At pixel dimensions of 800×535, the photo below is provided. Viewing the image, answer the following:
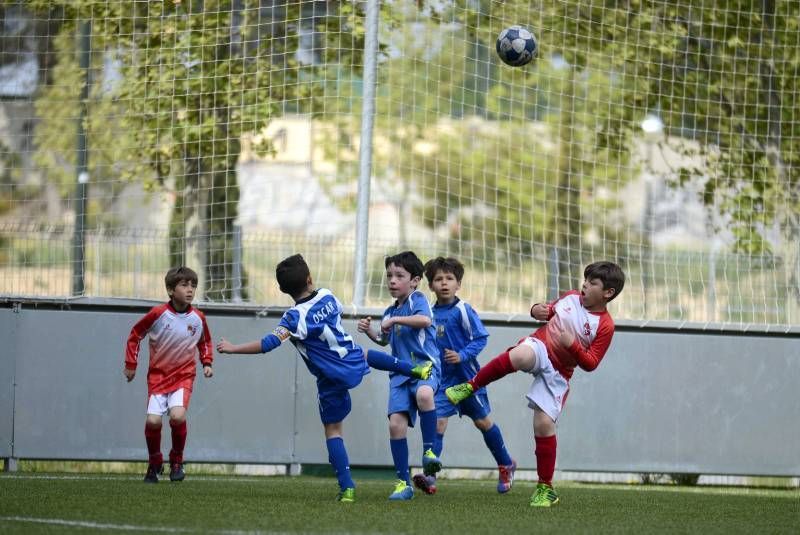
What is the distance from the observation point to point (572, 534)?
5.54 meters

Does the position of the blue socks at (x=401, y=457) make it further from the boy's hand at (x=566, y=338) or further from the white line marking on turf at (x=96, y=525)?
the white line marking on turf at (x=96, y=525)

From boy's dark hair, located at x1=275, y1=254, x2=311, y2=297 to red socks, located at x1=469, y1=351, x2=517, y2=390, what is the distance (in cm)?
119

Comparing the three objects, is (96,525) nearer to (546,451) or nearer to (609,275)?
(546,451)

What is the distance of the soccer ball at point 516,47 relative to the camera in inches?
380

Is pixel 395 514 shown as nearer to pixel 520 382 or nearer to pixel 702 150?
pixel 520 382

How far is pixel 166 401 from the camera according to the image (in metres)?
8.53

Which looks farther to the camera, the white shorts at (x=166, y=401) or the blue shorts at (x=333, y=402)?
the white shorts at (x=166, y=401)

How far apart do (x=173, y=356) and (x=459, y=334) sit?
2.08 m

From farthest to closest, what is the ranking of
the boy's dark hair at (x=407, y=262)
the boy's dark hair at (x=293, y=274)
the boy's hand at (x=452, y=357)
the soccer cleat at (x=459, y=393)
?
1. the boy's hand at (x=452, y=357)
2. the boy's dark hair at (x=407, y=262)
3. the soccer cleat at (x=459, y=393)
4. the boy's dark hair at (x=293, y=274)

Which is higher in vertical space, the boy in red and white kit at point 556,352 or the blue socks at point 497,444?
the boy in red and white kit at point 556,352

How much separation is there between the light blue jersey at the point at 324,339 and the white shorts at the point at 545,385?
102 cm

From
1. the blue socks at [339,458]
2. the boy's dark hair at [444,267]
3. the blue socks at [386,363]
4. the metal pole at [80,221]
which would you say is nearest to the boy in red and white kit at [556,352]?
the blue socks at [386,363]

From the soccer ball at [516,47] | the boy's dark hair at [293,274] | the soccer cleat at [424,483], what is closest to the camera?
the boy's dark hair at [293,274]

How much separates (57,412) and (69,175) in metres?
13.0
